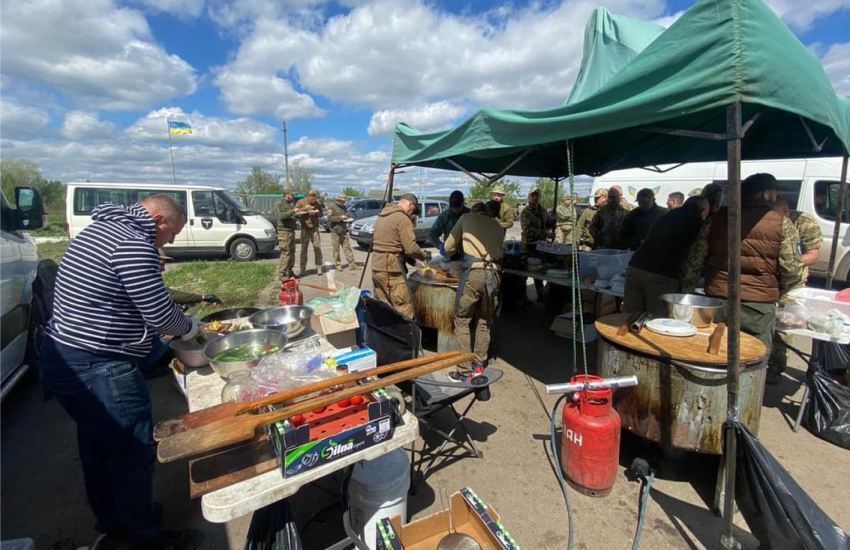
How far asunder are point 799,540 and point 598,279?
313cm

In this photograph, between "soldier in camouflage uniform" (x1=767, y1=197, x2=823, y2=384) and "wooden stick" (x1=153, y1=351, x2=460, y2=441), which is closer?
"wooden stick" (x1=153, y1=351, x2=460, y2=441)

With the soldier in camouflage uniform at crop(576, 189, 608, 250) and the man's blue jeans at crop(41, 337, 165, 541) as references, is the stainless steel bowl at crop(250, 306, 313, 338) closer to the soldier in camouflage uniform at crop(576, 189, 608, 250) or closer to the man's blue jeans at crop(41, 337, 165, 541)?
the man's blue jeans at crop(41, 337, 165, 541)

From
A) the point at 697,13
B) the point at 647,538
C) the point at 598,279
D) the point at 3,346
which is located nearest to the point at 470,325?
the point at 598,279

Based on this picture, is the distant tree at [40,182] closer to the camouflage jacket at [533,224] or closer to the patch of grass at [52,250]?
the patch of grass at [52,250]

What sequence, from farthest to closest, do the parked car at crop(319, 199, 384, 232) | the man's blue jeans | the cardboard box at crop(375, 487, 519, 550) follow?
1. the parked car at crop(319, 199, 384, 232)
2. the man's blue jeans
3. the cardboard box at crop(375, 487, 519, 550)

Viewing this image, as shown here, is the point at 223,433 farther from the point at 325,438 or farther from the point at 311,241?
the point at 311,241

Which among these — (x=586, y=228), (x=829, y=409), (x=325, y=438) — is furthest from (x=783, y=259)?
(x=586, y=228)

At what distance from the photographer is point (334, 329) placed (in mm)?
3346

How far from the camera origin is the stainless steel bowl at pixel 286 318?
103 inches

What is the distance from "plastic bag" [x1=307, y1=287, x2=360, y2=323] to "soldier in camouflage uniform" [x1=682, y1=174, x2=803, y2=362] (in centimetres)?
290

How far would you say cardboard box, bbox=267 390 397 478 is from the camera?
4.37ft

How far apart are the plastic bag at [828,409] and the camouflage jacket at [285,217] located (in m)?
8.10

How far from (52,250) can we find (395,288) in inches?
565

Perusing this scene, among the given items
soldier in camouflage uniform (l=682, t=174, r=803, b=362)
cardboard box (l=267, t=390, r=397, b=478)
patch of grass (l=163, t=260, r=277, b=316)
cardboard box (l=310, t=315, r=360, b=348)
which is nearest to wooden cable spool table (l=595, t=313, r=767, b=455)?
soldier in camouflage uniform (l=682, t=174, r=803, b=362)
